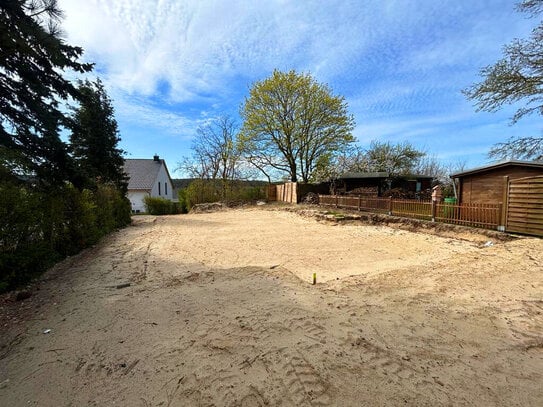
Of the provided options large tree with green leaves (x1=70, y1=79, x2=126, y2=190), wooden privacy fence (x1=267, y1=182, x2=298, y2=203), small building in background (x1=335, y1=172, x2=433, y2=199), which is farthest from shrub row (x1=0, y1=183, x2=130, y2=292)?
small building in background (x1=335, y1=172, x2=433, y2=199)

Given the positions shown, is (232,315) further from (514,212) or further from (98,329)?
(514,212)

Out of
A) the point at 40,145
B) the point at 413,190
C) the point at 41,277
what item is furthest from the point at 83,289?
the point at 413,190

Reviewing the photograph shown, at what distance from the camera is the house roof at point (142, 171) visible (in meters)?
30.0

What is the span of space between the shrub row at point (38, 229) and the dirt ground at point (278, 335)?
49cm

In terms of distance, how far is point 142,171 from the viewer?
32031 mm

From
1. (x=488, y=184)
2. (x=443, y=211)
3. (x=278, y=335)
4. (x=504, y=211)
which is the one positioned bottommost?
(x=278, y=335)

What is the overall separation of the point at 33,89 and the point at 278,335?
655cm

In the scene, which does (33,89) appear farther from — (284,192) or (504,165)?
(284,192)

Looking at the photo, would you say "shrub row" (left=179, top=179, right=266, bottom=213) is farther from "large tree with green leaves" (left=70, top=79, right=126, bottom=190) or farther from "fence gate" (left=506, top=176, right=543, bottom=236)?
"fence gate" (left=506, top=176, right=543, bottom=236)

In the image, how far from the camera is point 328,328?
3.14 m

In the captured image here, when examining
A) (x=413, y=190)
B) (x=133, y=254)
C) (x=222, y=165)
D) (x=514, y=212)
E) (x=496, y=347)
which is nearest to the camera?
(x=496, y=347)

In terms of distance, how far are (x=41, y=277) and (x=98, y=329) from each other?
3.28 m

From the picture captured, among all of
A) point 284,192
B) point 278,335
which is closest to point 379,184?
point 284,192

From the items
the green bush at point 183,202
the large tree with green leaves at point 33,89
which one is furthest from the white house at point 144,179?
the large tree with green leaves at point 33,89
